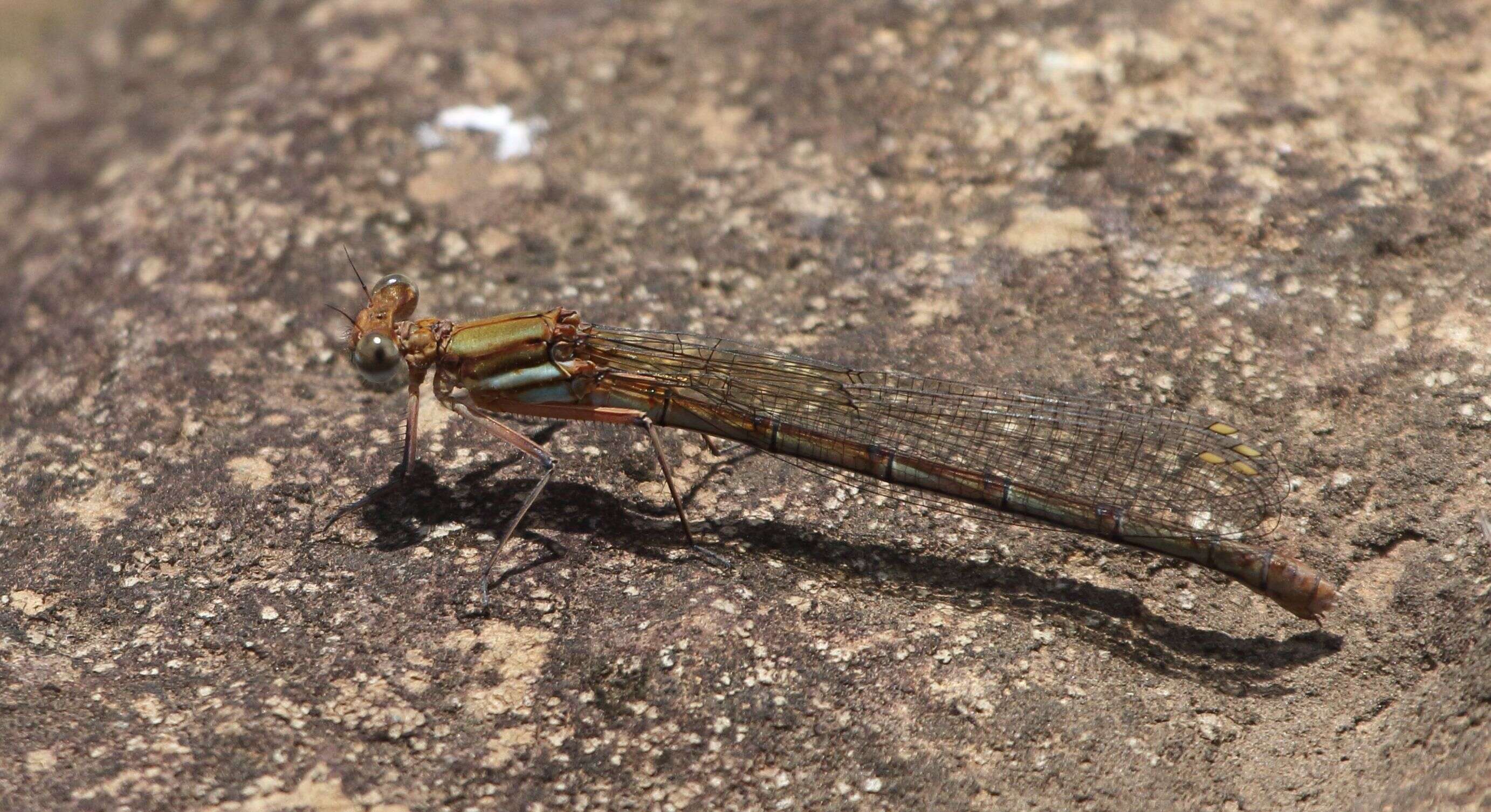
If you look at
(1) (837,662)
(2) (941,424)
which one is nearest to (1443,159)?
(2) (941,424)

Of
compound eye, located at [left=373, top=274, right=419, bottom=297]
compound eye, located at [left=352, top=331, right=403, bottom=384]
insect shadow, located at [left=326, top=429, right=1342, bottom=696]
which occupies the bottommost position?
insect shadow, located at [left=326, top=429, right=1342, bottom=696]

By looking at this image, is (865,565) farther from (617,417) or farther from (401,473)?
(401,473)

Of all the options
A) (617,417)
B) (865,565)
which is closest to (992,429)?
(865,565)

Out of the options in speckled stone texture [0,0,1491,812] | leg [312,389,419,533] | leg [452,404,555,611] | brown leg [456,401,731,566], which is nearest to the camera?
speckled stone texture [0,0,1491,812]

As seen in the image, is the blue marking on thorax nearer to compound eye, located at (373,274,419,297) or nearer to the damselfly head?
the damselfly head

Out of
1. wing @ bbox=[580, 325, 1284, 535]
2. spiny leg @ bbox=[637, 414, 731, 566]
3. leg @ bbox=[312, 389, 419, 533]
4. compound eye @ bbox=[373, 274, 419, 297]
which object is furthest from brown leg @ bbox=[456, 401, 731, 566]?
compound eye @ bbox=[373, 274, 419, 297]

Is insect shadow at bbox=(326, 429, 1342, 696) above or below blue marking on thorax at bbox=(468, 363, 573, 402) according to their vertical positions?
below
